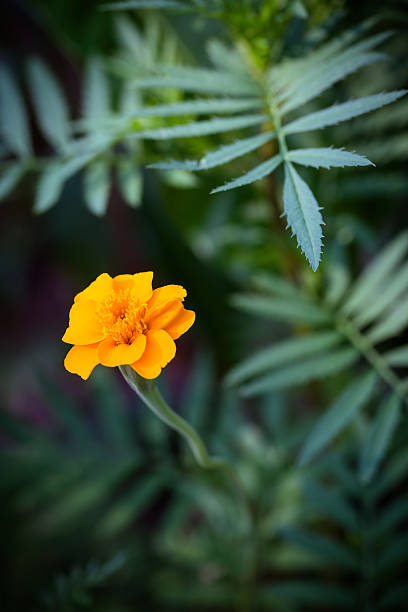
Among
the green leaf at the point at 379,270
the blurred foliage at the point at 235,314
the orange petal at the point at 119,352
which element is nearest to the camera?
the orange petal at the point at 119,352

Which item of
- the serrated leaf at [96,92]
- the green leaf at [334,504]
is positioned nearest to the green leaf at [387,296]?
the green leaf at [334,504]

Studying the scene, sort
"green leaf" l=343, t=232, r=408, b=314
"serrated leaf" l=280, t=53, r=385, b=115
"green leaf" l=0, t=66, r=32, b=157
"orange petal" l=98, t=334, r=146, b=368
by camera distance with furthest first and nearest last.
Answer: "green leaf" l=0, t=66, r=32, b=157 → "green leaf" l=343, t=232, r=408, b=314 → "serrated leaf" l=280, t=53, r=385, b=115 → "orange petal" l=98, t=334, r=146, b=368

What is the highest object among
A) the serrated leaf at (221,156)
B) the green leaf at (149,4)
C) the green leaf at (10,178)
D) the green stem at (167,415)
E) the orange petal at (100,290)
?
the green leaf at (10,178)

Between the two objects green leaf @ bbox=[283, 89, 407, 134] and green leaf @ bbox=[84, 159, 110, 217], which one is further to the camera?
green leaf @ bbox=[84, 159, 110, 217]

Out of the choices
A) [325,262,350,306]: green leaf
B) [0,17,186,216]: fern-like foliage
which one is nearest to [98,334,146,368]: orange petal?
[0,17,186,216]: fern-like foliage

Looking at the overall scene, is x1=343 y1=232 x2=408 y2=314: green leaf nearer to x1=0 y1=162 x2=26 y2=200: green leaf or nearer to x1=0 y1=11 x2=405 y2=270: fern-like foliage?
x1=0 y1=11 x2=405 y2=270: fern-like foliage

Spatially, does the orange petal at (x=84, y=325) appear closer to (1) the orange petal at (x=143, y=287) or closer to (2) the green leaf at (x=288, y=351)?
(1) the orange petal at (x=143, y=287)

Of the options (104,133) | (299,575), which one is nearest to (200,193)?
(104,133)
